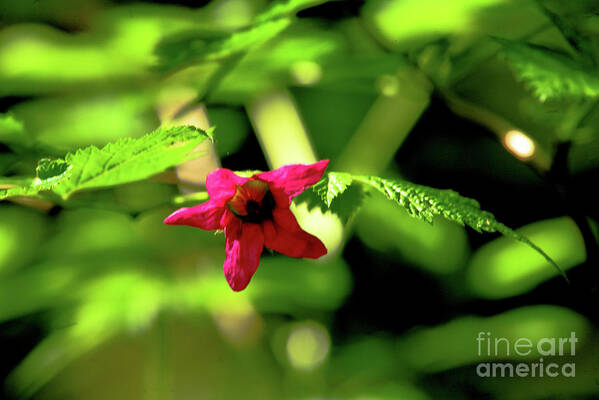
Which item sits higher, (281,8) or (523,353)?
(281,8)

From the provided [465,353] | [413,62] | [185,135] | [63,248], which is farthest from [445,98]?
[63,248]

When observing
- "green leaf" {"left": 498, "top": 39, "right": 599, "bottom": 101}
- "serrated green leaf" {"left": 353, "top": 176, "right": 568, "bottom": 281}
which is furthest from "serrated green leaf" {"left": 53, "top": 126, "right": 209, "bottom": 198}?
"green leaf" {"left": 498, "top": 39, "right": 599, "bottom": 101}

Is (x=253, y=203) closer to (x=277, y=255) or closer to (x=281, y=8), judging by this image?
(x=281, y=8)

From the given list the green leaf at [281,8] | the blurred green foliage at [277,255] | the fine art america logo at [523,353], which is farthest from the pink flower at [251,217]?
the fine art america logo at [523,353]

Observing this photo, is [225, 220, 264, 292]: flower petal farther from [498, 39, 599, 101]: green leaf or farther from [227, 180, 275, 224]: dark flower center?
[498, 39, 599, 101]: green leaf

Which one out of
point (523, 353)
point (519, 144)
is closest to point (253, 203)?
point (519, 144)

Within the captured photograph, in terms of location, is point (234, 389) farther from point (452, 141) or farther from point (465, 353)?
point (452, 141)
